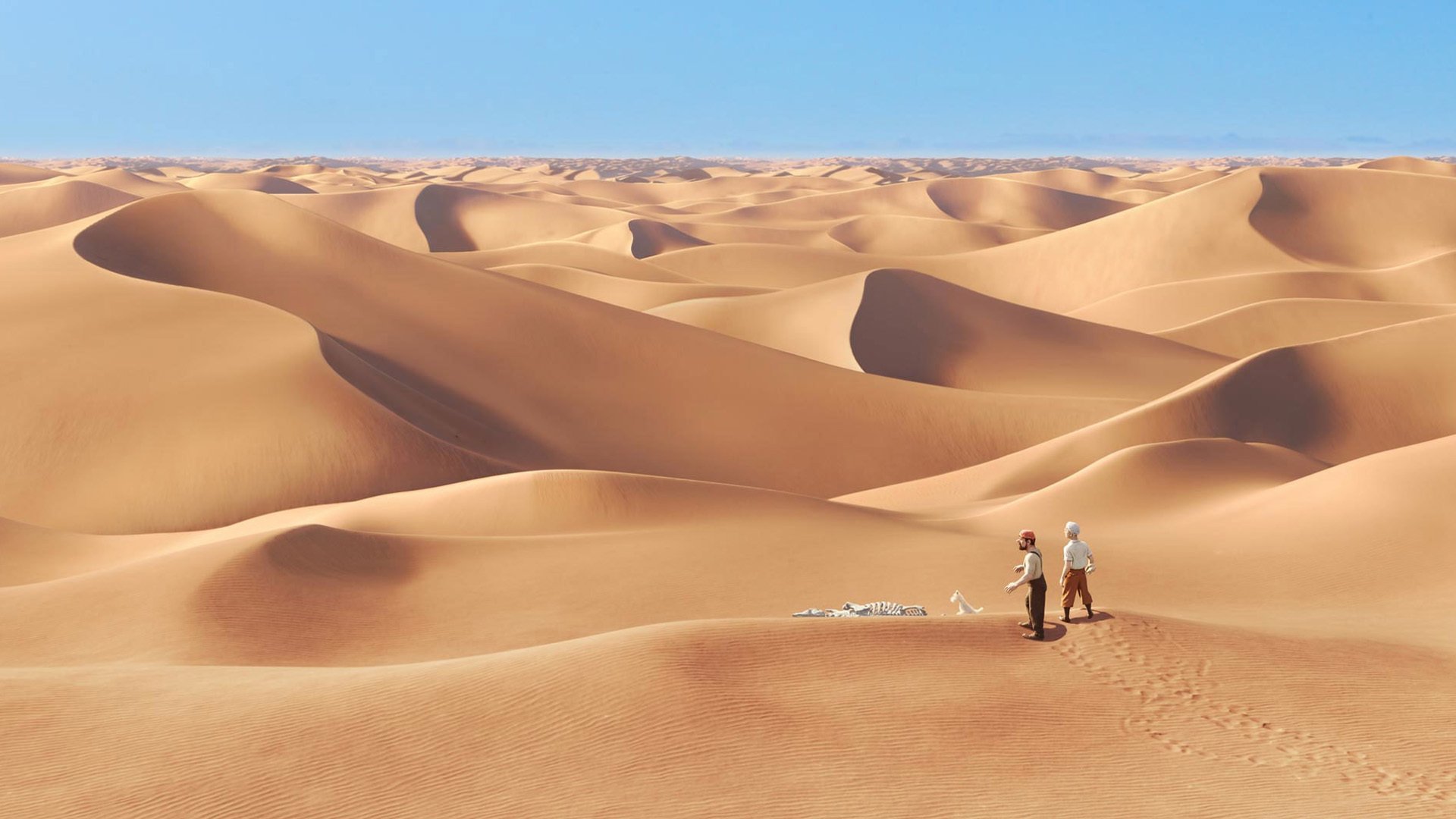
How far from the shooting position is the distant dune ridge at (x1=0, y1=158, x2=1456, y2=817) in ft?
28.2

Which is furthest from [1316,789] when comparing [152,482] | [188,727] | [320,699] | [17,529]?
[152,482]

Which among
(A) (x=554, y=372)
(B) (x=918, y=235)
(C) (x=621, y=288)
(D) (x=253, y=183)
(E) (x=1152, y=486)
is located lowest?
(E) (x=1152, y=486)

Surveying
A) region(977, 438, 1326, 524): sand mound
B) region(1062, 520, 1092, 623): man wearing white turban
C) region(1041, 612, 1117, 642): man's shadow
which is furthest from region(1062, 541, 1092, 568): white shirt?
region(977, 438, 1326, 524): sand mound

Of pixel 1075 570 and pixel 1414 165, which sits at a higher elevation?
pixel 1414 165

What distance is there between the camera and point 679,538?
1869 cm

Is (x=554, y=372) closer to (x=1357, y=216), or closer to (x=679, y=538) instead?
(x=679, y=538)

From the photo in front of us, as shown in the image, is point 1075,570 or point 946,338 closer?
point 1075,570

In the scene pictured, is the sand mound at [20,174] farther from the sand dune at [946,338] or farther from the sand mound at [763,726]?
the sand mound at [763,726]

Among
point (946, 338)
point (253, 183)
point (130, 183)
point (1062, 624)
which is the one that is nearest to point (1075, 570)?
point (1062, 624)

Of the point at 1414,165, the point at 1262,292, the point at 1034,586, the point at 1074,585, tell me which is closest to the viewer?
the point at 1034,586

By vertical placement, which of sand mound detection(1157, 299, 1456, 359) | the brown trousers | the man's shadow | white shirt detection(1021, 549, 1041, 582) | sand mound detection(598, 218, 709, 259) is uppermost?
sand mound detection(598, 218, 709, 259)

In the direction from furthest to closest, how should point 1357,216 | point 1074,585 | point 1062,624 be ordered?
point 1357,216, point 1062,624, point 1074,585

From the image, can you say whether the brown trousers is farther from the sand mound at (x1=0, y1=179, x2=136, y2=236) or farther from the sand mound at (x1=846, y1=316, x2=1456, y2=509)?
the sand mound at (x1=0, y1=179, x2=136, y2=236)

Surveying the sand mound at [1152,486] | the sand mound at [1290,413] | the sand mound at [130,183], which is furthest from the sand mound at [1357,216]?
the sand mound at [130,183]
